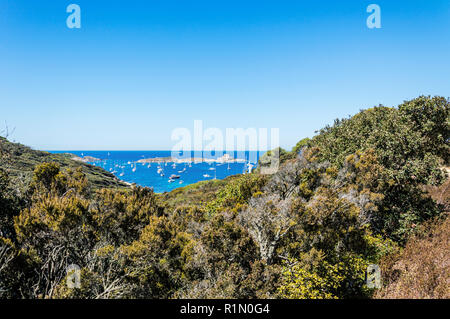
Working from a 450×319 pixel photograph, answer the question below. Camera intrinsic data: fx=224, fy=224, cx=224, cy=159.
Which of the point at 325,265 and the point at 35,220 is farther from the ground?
the point at 35,220

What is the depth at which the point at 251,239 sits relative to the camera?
835 cm

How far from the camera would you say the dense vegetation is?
7.57m

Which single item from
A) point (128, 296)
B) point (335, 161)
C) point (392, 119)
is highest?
point (392, 119)

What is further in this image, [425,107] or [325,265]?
[425,107]

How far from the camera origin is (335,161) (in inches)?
847

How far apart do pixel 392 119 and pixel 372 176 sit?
200 inches

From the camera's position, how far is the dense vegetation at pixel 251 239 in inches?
298

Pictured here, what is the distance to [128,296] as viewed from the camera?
27.1 feet

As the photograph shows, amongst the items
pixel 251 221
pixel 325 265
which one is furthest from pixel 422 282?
pixel 251 221
